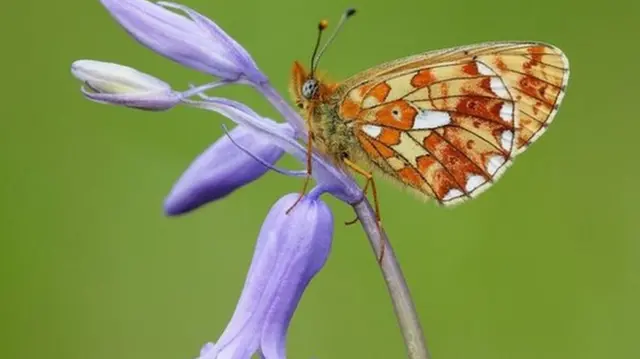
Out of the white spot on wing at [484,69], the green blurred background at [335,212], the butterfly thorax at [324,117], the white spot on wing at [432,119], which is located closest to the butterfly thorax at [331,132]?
the butterfly thorax at [324,117]

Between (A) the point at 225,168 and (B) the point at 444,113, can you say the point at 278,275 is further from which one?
(B) the point at 444,113

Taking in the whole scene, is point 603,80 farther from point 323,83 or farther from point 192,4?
point 323,83

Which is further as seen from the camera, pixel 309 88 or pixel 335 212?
pixel 335 212

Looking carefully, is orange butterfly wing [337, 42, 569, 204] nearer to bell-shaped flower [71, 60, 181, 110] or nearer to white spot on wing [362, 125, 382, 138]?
white spot on wing [362, 125, 382, 138]

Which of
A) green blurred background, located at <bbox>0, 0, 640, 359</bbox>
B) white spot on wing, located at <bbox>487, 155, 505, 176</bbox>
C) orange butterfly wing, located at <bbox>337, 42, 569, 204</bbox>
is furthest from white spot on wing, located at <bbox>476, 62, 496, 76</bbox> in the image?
green blurred background, located at <bbox>0, 0, 640, 359</bbox>

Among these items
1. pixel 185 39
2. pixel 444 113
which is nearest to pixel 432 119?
pixel 444 113

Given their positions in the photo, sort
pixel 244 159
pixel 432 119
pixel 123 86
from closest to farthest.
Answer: pixel 123 86 < pixel 244 159 < pixel 432 119

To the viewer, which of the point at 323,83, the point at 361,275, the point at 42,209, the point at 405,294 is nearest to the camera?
the point at 405,294

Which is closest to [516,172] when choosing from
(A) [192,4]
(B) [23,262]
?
(A) [192,4]
